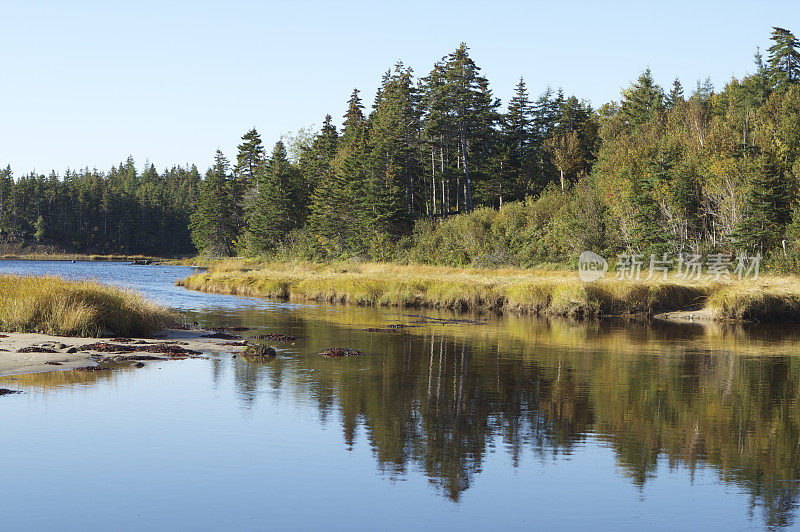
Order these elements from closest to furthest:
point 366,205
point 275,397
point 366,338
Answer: point 275,397 → point 366,338 → point 366,205

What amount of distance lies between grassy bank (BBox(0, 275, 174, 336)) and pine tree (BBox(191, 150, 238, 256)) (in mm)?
87933

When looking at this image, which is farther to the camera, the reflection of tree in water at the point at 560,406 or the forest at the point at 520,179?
the forest at the point at 520,179

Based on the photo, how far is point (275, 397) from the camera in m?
16.0

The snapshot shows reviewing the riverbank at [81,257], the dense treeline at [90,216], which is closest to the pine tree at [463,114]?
the riverbank at [81,257]

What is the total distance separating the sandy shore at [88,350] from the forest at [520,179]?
132 ft

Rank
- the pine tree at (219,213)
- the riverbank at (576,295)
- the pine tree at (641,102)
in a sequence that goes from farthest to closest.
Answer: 1. the pine tree at (219,213)
2. the pine tree at (641,102)
3. the riverbank at (576,295)

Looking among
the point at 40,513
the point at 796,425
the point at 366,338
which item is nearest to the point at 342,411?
the point at 40,513

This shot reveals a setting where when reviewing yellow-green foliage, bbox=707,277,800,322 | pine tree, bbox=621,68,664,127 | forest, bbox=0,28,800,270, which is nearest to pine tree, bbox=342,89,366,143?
forest, bbox=0,28,800,270

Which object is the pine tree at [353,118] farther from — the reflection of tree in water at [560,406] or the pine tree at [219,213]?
the reflection of tree in water at [560,406]

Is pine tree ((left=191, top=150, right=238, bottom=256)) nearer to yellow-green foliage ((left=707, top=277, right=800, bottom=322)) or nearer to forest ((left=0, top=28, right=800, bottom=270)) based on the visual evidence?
forest ((left=0, top=28, right=800, bottom=270))

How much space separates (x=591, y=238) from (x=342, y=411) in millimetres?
47897

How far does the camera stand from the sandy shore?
18.0 metres

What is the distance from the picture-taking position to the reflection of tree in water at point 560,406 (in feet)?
37.7

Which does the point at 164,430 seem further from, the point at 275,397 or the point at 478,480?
the point at 478,480
